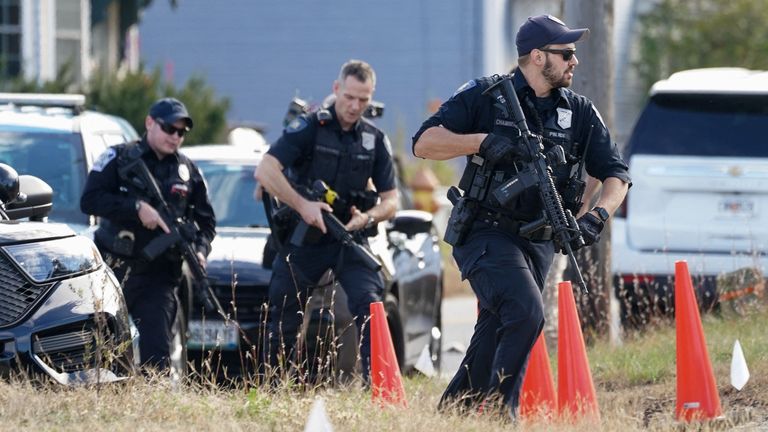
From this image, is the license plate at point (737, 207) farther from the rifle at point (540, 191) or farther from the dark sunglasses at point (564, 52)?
the rifle at point (540, 191)

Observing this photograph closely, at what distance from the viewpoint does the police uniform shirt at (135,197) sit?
8.12 meters

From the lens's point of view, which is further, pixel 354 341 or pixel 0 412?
pixel 354 341

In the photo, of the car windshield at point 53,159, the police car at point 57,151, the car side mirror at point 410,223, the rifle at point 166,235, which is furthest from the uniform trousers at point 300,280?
the car windshield at point 53,159

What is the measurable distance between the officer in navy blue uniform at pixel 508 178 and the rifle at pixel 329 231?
1357 millimetres

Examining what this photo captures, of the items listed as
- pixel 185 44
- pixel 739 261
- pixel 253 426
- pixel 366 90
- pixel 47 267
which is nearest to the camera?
pixel 253 426

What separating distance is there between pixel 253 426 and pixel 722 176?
5.47m

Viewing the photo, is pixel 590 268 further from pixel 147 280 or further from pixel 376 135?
pixel 147 280

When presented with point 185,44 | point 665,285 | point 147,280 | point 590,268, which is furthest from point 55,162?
point 185,44

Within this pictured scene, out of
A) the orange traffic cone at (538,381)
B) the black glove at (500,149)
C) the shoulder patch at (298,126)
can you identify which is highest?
the black glove at (500,149)

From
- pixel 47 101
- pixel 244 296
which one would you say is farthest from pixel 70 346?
pixel 47 101

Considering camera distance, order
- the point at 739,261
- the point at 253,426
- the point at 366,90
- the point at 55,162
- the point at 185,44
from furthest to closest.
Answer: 1. the point at 185,44
2. the point at 739,261
3. the point at 55,162
4. the point at 366,90
5. the point at 253,426

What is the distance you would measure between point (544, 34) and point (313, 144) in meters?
1.98

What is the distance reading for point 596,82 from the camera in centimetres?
1009

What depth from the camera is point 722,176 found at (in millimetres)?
10266
